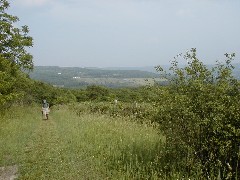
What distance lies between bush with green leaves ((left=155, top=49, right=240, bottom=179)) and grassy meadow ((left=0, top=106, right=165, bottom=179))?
72cm

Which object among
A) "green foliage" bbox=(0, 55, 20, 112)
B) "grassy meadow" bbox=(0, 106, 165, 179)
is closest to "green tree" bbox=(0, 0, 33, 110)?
"green foliage" bbox=(0, 55, 20, 112)

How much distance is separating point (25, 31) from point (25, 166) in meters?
21.0

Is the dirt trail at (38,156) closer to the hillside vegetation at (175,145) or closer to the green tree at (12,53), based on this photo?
the hillside vegetation at (175,145)

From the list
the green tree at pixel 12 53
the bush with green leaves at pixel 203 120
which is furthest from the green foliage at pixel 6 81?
the bush with green leaves at pixel 203 120

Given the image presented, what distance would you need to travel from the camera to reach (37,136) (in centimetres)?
1291

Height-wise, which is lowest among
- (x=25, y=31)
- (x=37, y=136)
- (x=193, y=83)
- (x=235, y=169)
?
(x=37, y=136)

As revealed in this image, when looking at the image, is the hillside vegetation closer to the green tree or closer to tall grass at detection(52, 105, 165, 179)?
tall grass at detection(52, 105, 165, 179)

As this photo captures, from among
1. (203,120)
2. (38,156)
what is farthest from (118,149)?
(203,120)

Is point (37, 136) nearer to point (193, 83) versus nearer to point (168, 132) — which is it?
point (168, 132)

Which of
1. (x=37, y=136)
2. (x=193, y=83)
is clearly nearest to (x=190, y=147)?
(x=193, y=83)

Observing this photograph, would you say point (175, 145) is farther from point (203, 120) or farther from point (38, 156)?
point (38, 156)

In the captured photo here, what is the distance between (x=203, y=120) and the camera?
6.04 m

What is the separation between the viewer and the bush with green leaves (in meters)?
6.04

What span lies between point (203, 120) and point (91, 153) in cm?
385
